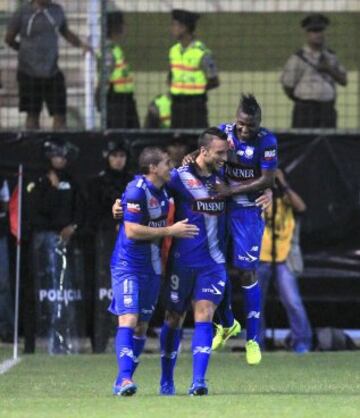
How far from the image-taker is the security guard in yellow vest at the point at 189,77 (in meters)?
18.1

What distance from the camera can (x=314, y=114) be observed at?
18297 millimetres

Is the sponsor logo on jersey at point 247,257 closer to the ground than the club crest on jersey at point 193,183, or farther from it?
closer to the ground

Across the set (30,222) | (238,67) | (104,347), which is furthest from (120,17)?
(104,347)

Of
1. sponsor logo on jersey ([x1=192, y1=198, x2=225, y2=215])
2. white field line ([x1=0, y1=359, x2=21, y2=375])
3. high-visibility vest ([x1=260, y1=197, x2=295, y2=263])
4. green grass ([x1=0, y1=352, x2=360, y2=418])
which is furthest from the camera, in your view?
high-visibility vest ([x1=260, y1=197, x2=295, y2=263])

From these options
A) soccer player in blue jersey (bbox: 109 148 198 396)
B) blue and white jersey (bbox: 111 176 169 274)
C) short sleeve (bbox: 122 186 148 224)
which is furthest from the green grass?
short sleeve (bbox: 122 186 148 224)

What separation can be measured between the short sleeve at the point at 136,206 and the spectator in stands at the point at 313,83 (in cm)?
742

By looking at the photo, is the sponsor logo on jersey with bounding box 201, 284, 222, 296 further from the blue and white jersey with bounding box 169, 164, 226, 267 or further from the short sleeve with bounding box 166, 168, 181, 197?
the short sleeve with bounding box 166, 168, 181, 197

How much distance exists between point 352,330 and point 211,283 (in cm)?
754

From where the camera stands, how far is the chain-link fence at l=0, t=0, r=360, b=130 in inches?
717

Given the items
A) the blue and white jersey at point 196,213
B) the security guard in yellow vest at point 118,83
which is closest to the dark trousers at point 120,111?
the security guard in yellow vest at point 118,83

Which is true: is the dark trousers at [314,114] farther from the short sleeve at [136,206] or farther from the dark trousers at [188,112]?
the short sleeve at [136,206]

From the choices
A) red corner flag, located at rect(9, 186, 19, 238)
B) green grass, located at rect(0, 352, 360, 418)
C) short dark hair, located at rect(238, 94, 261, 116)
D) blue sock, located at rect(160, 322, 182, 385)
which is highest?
short dark hair, located at rect(238, 94, 261, 116)

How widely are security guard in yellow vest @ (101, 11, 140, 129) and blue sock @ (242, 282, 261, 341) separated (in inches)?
215

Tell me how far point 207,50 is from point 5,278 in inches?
144
